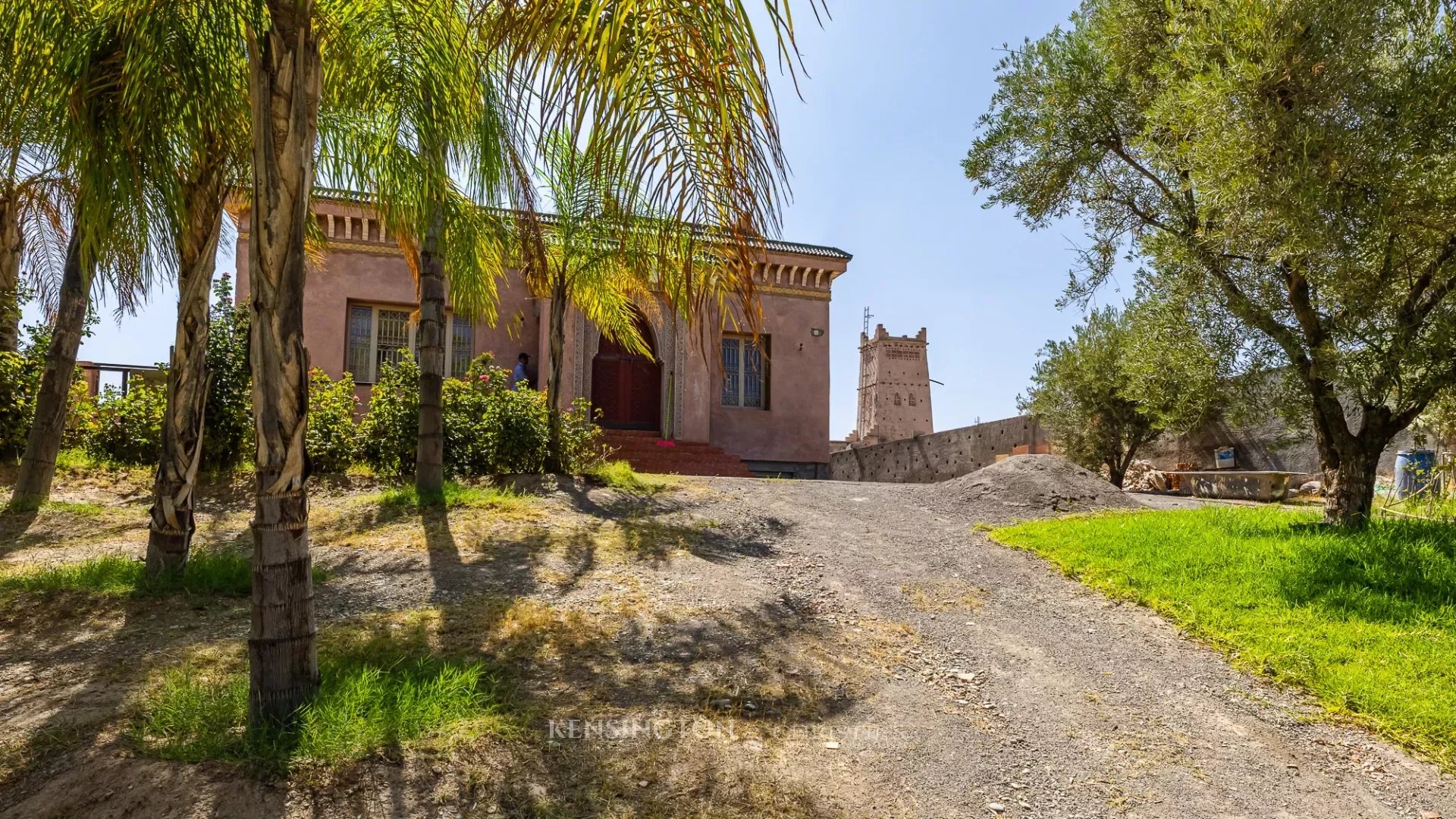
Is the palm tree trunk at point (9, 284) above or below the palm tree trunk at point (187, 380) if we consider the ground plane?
above

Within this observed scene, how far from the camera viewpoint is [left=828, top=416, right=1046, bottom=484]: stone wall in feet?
57.4

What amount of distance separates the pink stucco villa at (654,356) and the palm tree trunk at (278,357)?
1041 centimetres

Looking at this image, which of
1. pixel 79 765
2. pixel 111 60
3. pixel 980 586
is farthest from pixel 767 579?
pixel 111 60

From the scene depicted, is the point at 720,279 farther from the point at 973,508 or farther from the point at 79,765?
the point at 973,508

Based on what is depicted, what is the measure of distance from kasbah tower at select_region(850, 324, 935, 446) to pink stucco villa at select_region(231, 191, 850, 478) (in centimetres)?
1926

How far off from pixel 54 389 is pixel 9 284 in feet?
14.0

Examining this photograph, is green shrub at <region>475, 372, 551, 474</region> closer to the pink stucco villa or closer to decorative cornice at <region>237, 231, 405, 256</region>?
the pink stucco villa

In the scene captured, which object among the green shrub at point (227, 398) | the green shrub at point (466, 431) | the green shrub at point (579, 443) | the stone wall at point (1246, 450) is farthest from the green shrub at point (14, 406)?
the stone wall at point (1246, 450)

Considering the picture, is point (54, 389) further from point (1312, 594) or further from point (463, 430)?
point (1312, 594)

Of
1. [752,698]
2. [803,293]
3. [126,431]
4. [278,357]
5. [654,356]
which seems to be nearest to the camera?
[278,357]

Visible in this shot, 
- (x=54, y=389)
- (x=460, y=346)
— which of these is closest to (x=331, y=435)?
(x=54, y=389)

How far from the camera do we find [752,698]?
13.1ft

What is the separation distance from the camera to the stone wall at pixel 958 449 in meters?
17.5

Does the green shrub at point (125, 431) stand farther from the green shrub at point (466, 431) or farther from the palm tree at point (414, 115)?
the palm tree at point (414, 115)
